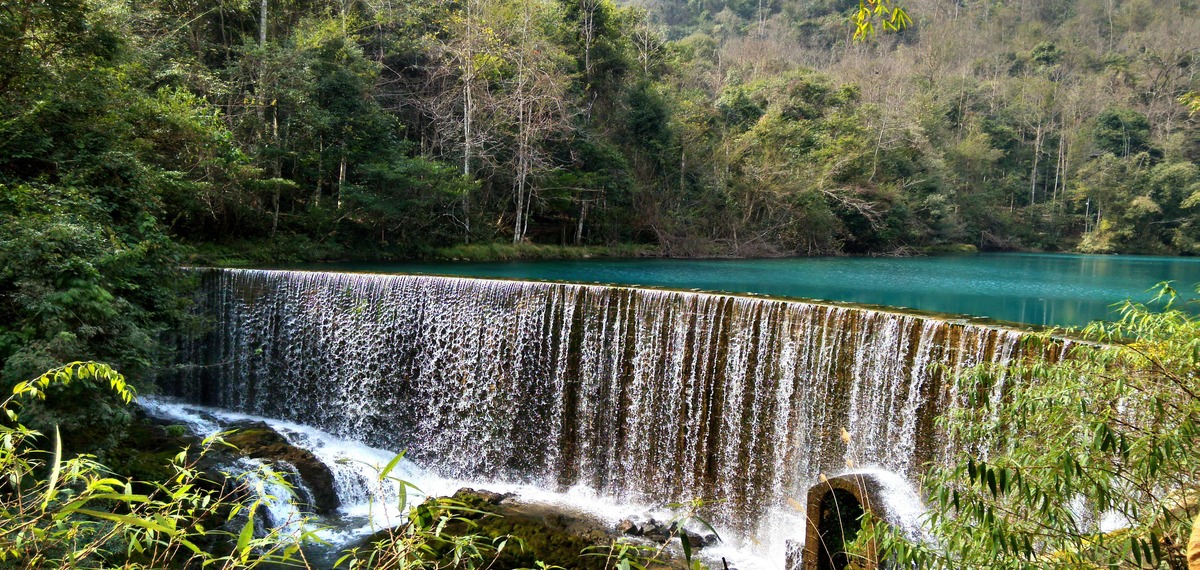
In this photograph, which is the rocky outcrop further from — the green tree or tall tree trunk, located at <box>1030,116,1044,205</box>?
tall tree trunk, located at <box>1030,116,1044,205</box>

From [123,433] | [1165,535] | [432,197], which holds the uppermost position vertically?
[432,197]

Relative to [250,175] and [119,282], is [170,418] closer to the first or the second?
[119,282]

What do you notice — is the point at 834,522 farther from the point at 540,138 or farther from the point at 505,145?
the point at 505,145

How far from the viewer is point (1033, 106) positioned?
112 feet

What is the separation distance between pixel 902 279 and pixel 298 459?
1341 centimetres

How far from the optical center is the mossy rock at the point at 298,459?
254 inches

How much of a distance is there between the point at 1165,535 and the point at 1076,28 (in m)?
54.5

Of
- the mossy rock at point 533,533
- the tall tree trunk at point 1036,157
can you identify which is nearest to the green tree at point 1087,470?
the mossy rock at point 533,533

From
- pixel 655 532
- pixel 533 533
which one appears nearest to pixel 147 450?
pixel 533 533

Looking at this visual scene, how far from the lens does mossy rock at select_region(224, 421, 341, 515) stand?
254 inches

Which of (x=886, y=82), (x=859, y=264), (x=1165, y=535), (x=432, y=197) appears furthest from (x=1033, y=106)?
(x=1165, y=535)

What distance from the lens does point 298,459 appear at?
6773 mm

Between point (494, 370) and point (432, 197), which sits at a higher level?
point (432, 197)

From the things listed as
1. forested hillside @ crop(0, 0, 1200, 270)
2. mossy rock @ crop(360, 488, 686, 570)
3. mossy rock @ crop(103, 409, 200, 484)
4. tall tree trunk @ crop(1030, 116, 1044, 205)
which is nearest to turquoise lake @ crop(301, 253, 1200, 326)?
forested hillside @ crop(0, 0, 1200, 270)
